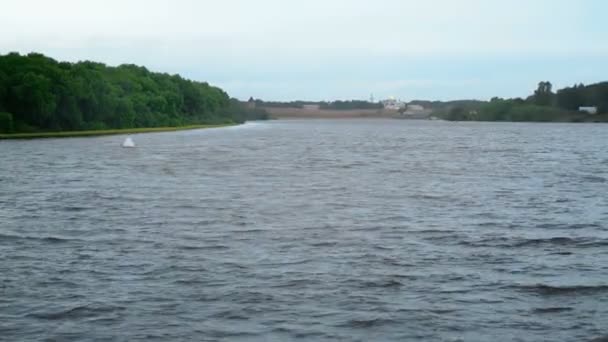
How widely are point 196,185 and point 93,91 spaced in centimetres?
6967

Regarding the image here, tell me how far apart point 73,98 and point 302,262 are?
3114 inches

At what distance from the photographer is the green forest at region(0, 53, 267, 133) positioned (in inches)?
3322

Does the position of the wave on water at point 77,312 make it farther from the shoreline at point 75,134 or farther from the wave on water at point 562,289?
the shoreline at point 75,134

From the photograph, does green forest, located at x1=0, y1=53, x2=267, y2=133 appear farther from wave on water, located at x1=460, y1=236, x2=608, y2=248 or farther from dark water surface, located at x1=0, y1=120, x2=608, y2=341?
wave on water, located at x1=460, y1=236, x2=608, y2=248

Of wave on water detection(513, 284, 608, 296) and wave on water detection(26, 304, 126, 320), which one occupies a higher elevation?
wave on water detection(26, 304, 126, 320)

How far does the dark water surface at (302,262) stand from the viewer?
11.3m

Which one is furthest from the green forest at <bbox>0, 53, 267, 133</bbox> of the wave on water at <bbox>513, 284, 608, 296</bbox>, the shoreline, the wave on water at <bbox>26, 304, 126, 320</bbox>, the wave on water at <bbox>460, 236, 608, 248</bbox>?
the wave on water at <bbox>513, 284, 608, 296</bbox>

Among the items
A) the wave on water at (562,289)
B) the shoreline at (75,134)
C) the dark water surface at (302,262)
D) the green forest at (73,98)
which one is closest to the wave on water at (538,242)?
the dark water surface at (302,262)

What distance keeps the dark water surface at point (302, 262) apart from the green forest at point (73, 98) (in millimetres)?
55721

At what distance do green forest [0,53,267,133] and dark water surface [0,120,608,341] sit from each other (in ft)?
183

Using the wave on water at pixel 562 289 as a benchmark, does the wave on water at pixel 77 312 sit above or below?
above

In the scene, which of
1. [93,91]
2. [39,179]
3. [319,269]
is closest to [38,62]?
[93,91]

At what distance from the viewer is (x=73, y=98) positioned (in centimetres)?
9044

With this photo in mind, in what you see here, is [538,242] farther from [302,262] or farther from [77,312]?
[77,312]
